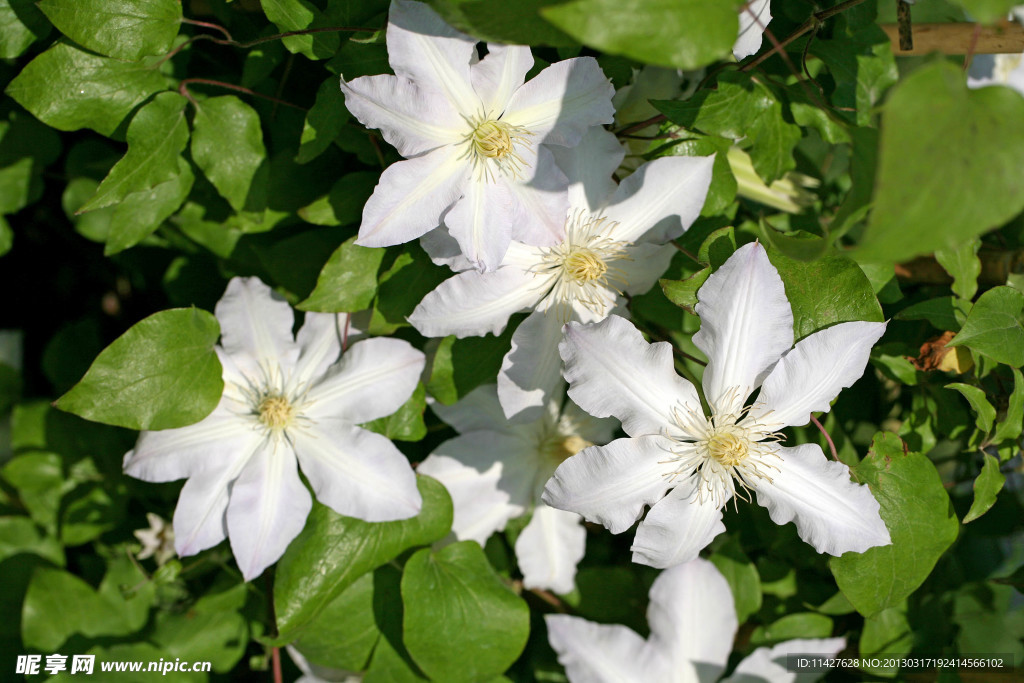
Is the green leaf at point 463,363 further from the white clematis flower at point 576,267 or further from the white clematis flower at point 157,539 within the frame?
the white clematis flower at point 157,539

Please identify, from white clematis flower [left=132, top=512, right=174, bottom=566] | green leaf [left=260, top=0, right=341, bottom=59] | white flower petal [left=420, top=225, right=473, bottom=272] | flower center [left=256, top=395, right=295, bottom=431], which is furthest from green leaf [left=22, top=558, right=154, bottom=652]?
green leaf [left=260, top=0, right=341, bottom=59]

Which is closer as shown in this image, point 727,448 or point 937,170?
point 937,170

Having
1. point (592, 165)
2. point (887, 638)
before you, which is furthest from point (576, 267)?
point (887, 638)

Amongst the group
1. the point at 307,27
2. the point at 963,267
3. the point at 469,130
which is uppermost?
the point at 307,27

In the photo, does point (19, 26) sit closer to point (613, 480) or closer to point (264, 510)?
point (264, 510)

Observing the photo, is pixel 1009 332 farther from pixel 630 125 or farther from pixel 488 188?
pixel 488 188

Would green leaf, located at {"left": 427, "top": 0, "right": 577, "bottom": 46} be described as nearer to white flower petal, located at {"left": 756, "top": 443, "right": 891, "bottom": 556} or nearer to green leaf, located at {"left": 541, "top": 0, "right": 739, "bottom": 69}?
green leaf, located at {"left": 541, "top": 0, "right": 739, "bottom": 69}
